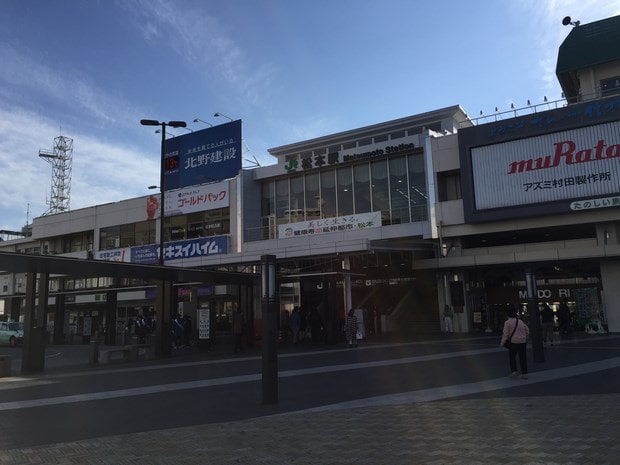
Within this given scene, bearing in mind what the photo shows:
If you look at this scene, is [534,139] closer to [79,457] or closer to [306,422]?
[306,422]

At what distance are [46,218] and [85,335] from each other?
16846 mm

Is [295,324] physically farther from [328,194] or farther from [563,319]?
[563,319]

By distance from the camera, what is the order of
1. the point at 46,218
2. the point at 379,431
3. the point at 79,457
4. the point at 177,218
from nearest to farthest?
the point at 79,457, the point at 379,431, the point at 177,218, the point at 46,218

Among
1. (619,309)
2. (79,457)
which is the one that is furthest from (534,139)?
(79,457)

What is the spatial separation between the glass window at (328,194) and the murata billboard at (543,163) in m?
8.39

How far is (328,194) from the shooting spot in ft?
115

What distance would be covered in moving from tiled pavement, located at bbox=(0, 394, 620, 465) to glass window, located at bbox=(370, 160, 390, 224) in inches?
971

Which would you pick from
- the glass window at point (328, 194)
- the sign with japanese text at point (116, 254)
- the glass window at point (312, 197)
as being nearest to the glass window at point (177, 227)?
the sign with japanese text at point (116, 254)

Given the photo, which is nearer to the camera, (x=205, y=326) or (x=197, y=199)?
(x=205, y=326)

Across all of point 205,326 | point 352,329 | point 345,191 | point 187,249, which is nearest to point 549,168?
point 345,191

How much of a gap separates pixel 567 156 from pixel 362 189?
11645 millimetres

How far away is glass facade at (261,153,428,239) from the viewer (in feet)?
107

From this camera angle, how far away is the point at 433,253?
32781mm

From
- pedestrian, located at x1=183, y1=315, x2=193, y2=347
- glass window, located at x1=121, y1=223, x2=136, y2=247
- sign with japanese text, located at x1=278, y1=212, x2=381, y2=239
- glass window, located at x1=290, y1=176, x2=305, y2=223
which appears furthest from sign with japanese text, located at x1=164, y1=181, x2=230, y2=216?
pedestrian, located at x1=183, y1=315, x2=193, y2=347
